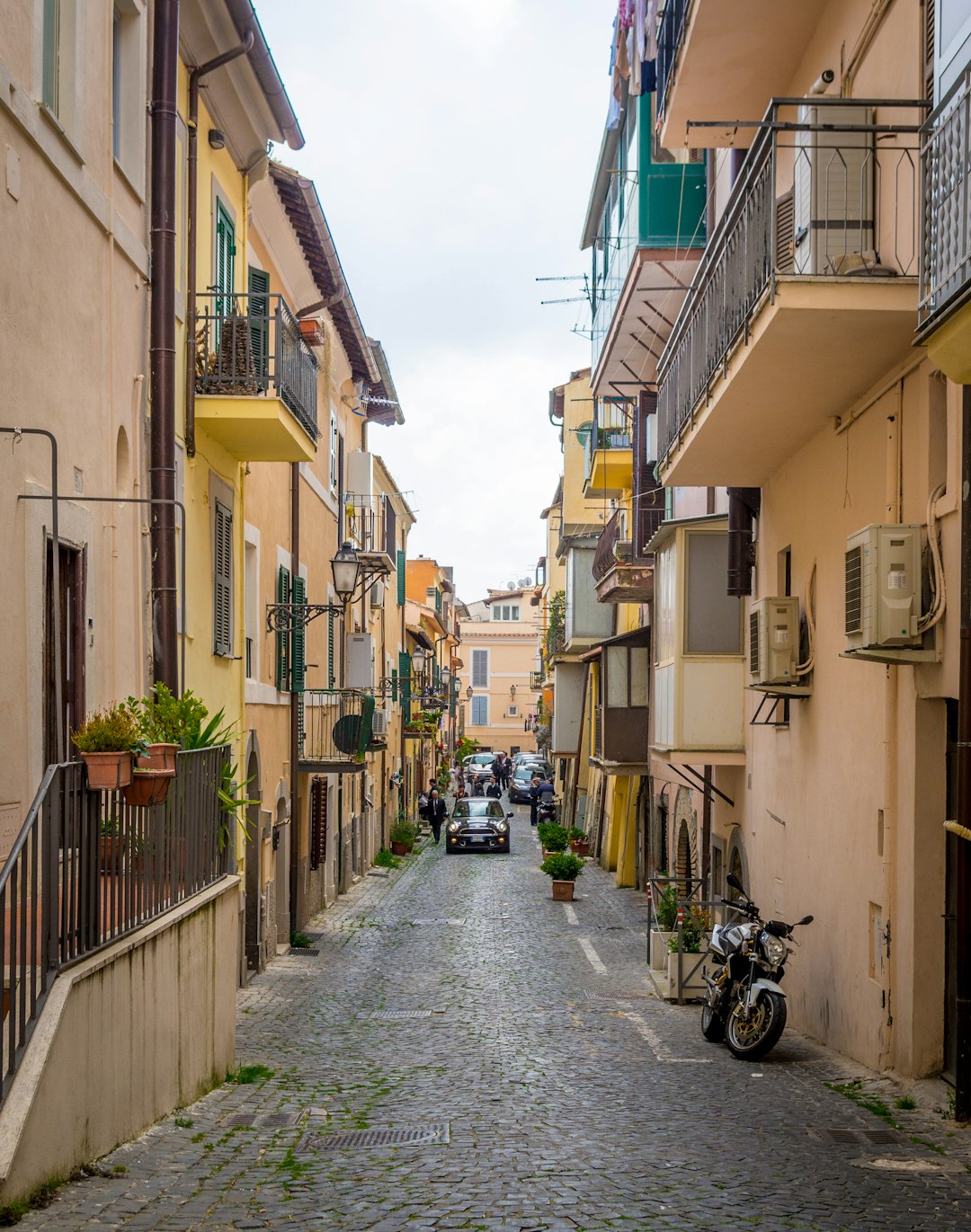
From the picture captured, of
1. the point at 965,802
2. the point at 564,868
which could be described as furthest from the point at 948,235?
the point at 564,868

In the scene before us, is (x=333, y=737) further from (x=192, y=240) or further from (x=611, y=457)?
(x=192, y=240)

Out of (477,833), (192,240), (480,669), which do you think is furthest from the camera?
(480,669)

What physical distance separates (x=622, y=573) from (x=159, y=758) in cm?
1698

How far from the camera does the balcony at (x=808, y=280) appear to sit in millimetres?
9484

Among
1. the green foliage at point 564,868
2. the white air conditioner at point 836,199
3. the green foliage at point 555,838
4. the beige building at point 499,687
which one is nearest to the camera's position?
the white air conditioner at point 836,199

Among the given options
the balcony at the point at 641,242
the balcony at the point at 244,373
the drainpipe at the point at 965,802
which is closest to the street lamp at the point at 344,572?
the balcony at the point at 641,242

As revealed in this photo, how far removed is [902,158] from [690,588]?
7686 millimetres

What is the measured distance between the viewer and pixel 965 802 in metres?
8.56

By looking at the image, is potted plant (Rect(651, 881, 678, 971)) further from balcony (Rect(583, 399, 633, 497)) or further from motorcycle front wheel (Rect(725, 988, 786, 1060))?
balcony (Rect(583, 399, 633, 497))

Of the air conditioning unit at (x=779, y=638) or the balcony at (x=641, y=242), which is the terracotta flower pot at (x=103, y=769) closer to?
the air conditioning unit at (x=779, y=638)

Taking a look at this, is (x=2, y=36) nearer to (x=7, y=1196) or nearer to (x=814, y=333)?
(x=814, y=333)

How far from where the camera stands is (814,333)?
993 cm

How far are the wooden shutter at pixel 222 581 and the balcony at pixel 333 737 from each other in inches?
227

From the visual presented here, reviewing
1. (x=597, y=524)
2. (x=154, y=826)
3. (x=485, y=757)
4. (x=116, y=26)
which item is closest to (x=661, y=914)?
(x=154, y=826)
